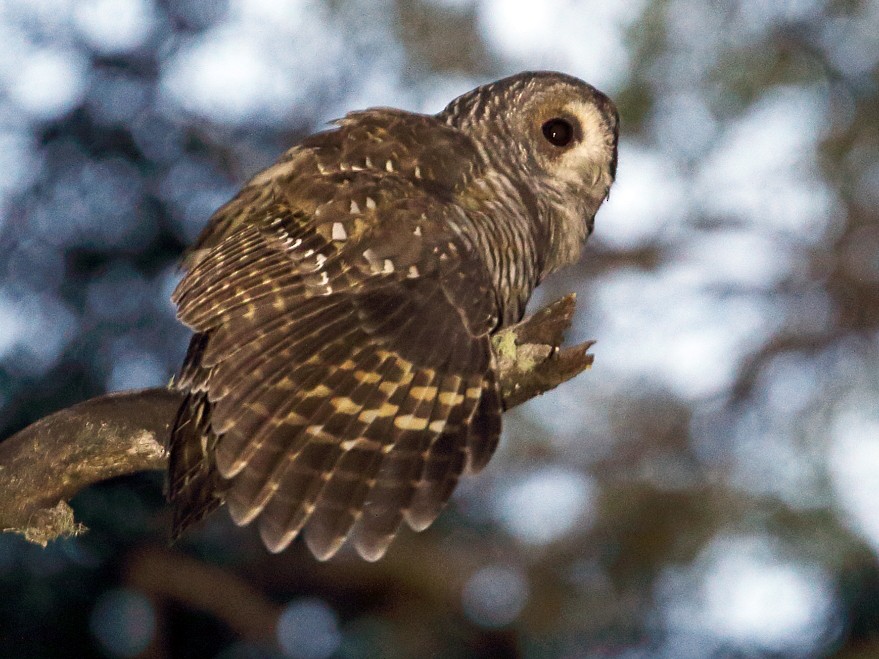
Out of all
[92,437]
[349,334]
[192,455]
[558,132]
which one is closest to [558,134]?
[558,132]

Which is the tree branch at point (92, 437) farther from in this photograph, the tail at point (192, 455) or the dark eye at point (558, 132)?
the dark eye at point (558, 132)

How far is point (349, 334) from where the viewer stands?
2465 mm

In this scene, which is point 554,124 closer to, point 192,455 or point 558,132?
point 558,132

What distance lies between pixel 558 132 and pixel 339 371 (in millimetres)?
1376

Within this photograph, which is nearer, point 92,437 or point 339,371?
point 339,371

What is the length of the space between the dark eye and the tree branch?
102 cm

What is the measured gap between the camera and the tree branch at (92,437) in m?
2.52

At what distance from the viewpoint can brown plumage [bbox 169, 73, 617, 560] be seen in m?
2.30

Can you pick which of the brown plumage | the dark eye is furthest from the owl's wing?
the dark eye

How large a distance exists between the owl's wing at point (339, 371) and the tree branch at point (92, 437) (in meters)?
0.10

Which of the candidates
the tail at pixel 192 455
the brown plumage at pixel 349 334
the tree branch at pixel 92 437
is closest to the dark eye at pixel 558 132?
the brown plumage at pixel 349 334

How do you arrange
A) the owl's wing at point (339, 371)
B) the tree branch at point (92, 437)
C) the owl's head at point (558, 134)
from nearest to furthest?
the owl's wing at point (339, 371) → the tree branch at point (92, 437) → the owl's head at point (558, 134)

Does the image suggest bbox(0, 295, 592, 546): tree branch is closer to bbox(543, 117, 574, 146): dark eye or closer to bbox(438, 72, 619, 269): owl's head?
bbox(438, 72, 619, 269): owl's head

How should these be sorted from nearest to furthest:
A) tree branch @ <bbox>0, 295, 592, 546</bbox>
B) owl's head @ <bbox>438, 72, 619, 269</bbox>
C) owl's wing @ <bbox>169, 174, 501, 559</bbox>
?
owl's wing @ <bbox>169, 174, 501, 559</bbox> → tree branch @ <bbox>0, 295, 592, 546</bbox> → owl's head @ <bbox>438, 72, 619, 269</bbox>
